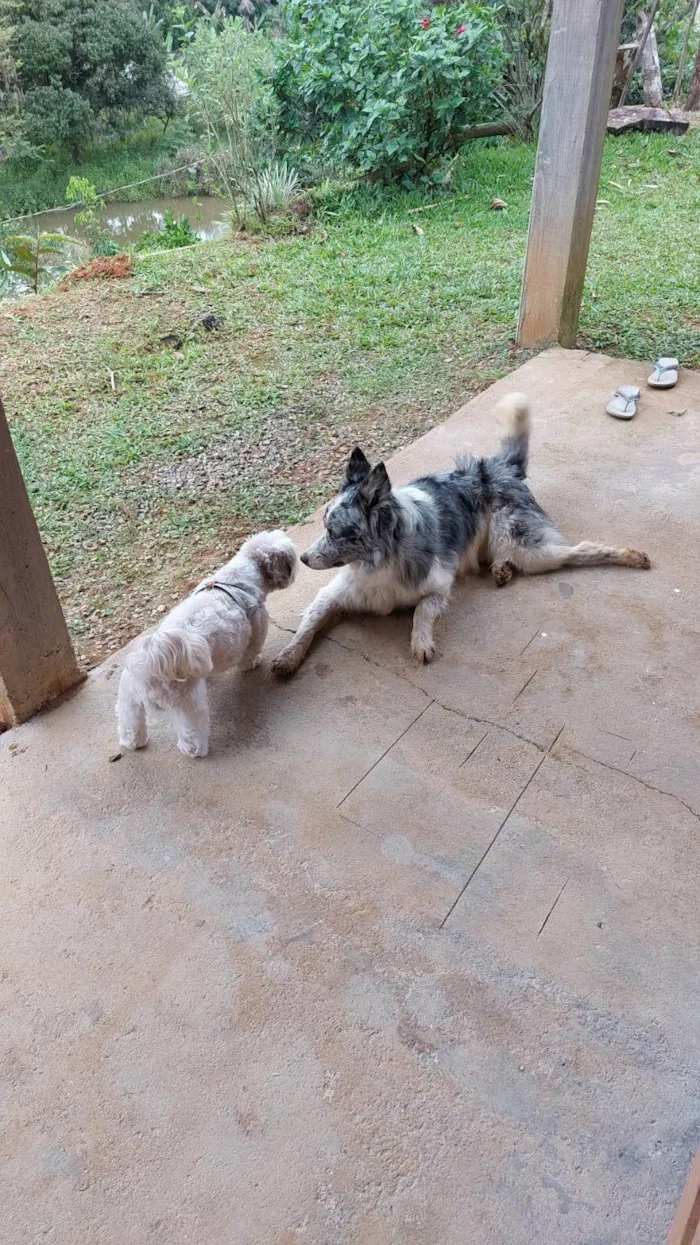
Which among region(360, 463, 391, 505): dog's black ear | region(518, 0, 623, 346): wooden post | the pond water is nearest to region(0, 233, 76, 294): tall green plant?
the pond water

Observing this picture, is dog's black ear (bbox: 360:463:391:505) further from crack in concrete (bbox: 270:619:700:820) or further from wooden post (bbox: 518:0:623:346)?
wooden post (bbox: 518:0:623:346)

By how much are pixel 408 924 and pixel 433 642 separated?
50.8 inches

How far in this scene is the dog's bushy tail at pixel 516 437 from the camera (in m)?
3.84

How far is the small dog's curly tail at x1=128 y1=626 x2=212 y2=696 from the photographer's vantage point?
8.32ft

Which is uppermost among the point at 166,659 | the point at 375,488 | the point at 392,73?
the point at 392,73

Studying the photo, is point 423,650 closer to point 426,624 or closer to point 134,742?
point 426,624

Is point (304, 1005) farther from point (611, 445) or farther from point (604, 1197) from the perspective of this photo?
point (611, 445)

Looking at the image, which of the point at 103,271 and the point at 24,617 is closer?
the point at 24,617

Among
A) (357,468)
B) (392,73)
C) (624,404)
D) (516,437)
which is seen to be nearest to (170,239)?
(392,73)

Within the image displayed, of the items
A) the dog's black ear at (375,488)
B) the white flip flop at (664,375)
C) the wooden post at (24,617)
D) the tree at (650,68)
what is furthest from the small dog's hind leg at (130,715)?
the tree at (650,68)

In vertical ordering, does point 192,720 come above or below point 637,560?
above

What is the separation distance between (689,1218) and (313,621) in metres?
2.35

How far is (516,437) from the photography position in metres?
3.95

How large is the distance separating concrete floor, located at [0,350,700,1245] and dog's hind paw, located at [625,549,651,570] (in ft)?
0.90
